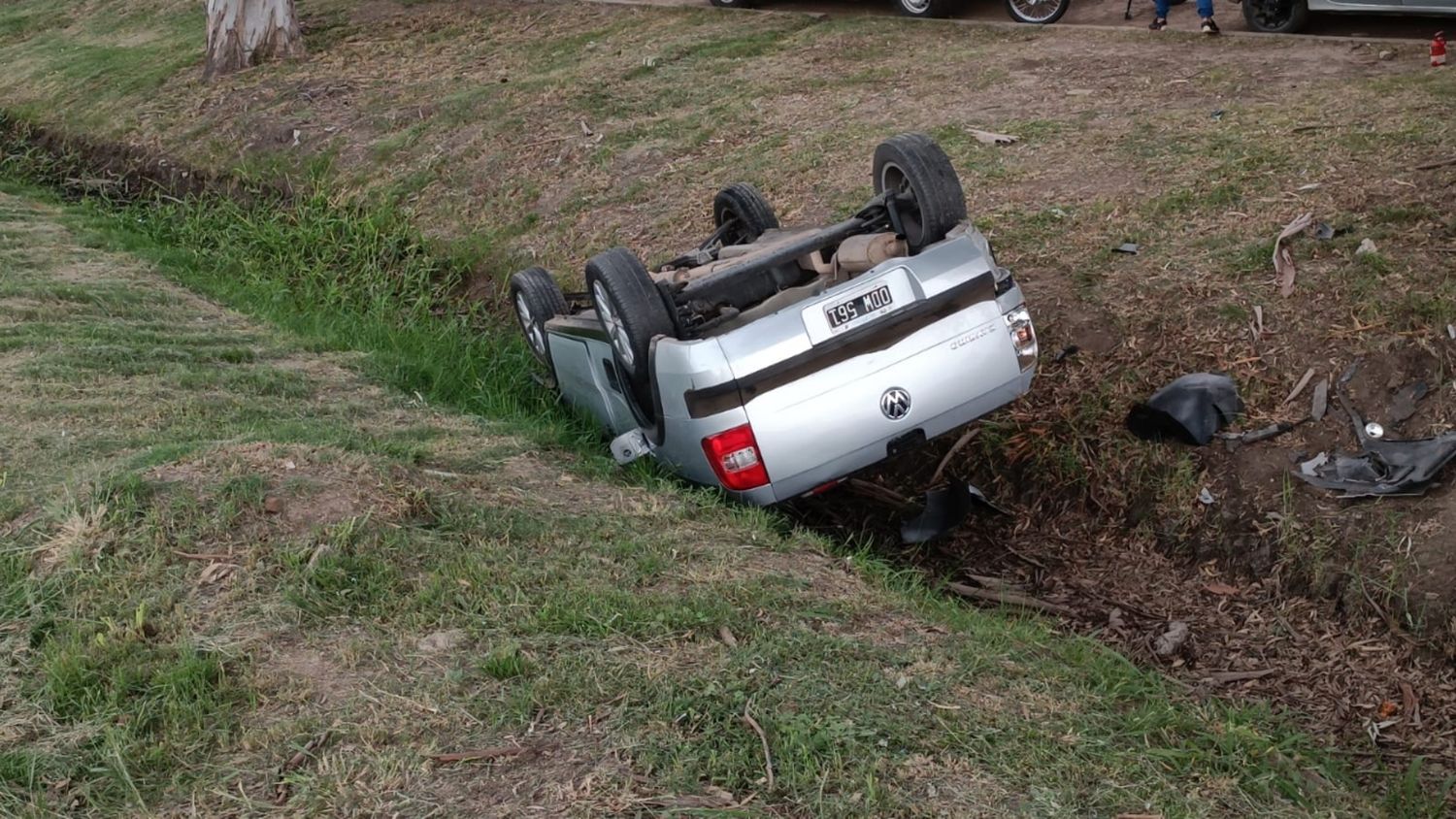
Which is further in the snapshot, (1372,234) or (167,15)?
(167,15)

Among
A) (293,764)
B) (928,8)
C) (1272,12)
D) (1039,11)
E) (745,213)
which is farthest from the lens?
(928,8)

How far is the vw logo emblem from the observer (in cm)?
557

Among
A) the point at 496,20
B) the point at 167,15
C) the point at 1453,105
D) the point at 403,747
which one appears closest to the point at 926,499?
the point at 403,747

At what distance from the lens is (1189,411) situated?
6461 mm

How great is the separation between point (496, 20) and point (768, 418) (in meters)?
11.3

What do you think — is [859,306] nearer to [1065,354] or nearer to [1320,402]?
[1065,354]

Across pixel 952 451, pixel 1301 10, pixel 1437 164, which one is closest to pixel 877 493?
pixel 952 451

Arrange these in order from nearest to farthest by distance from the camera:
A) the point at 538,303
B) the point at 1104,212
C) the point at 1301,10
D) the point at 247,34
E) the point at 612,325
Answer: the point at 612,325 → the point at 538,303 → the point at 1104,212 → the point at 1301,10 → the point at 247,34

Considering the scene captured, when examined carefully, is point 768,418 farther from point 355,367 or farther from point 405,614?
point 355,367

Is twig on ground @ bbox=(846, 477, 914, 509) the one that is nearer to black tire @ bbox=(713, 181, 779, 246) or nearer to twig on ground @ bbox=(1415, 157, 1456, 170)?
black tire @ bbox=(713, 181, 779, 246)

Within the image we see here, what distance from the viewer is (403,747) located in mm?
3834

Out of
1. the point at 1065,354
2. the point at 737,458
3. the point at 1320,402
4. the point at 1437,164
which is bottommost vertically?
the point at 1320,402

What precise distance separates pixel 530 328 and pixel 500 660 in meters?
3.68

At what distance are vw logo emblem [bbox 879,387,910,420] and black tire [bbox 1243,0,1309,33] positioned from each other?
7.51 metres
